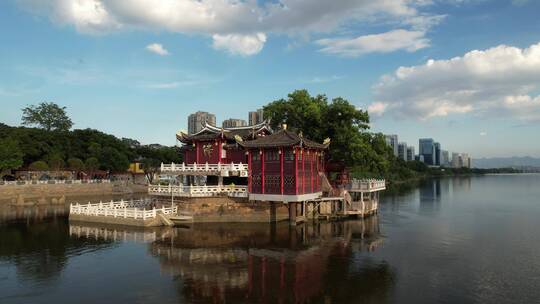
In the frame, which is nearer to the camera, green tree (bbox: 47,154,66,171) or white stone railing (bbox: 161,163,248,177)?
white stone railing (bbox: 161,163,248,177)

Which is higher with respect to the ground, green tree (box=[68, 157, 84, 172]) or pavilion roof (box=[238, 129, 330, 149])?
pavilion roof (box=[238, 129, 330, 149])

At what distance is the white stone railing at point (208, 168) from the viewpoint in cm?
4312

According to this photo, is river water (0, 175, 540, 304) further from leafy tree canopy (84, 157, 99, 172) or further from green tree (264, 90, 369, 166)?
leafy tree canopy (84, 157, 99, 172)

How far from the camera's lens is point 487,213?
5416 centimetres

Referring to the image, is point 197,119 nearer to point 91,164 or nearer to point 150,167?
point 150,167

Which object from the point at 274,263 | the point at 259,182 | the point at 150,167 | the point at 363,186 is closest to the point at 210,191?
the point at 259,182

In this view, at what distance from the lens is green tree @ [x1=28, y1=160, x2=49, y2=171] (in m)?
74.3

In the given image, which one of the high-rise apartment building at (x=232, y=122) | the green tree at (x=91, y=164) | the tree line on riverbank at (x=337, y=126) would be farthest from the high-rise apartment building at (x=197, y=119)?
the tree line on riverbank at (x=337, y=126)

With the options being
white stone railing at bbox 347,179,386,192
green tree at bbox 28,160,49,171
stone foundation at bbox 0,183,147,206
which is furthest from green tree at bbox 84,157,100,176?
white stone railing at bbox 347,179,386,192

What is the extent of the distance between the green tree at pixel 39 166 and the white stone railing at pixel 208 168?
1622 inches

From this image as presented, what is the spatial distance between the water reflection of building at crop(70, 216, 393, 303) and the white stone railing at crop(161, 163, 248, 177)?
5945 millimetres

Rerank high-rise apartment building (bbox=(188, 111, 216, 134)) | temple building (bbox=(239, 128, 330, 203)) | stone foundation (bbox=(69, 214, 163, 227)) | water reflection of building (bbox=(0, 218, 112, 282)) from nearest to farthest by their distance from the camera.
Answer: water reflection of building (bbox=(0, 218, 112, 282)) < temple building (bbox=(239, 128, 330, 203)) < stone foundation (bbox=(69, 214, 163, 227)) < high-rise apartment building (bbox=(188, 111, 216, 134))

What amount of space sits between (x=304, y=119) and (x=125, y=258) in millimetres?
28516

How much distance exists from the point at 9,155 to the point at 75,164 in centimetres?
1368
